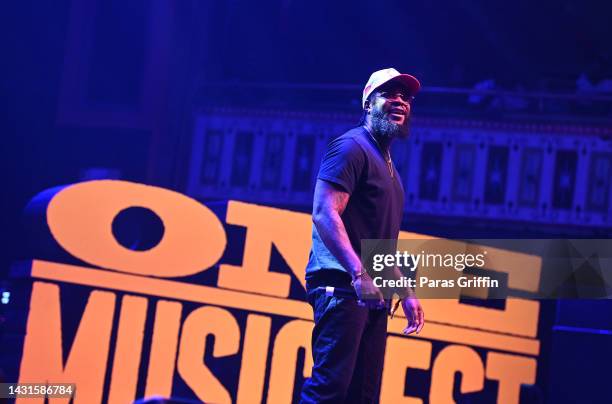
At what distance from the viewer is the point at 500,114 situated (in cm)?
679

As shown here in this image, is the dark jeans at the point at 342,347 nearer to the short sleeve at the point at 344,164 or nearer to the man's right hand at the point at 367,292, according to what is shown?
the man's right hand at the point at 367,292

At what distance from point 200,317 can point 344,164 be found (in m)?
2.02

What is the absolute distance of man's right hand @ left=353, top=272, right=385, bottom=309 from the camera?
3.04 m

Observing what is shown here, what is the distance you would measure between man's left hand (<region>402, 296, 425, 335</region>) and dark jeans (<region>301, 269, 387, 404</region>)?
0.12 meters

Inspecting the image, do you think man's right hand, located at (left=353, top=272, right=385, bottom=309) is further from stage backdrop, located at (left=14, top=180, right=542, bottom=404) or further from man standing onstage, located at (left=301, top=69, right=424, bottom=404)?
stage backdrop, located at (left=14, top=180, right=542, bottom=404)

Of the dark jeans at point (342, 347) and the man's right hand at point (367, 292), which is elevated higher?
the man's right hand at point (367, 292)

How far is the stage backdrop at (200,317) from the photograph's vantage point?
15.0 feet

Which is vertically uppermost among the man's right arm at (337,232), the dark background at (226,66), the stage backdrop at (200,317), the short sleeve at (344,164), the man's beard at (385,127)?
the dark background at (226,66)

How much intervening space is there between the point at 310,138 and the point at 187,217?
217 centimetres

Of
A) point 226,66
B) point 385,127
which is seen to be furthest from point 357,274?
point 226,66

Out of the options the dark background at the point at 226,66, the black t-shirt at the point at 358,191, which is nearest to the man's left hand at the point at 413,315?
the black t-shirt at the point at 358,191

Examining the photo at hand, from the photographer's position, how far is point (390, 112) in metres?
3.45

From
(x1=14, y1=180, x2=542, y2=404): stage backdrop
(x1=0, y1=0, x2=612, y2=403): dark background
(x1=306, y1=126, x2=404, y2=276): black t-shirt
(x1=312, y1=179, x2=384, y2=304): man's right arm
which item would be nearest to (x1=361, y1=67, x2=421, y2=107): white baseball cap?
(x1=306, y1=126, x2=404, y2=276): black t-shirt

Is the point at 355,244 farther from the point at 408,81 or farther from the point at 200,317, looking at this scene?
the point at 200,317
